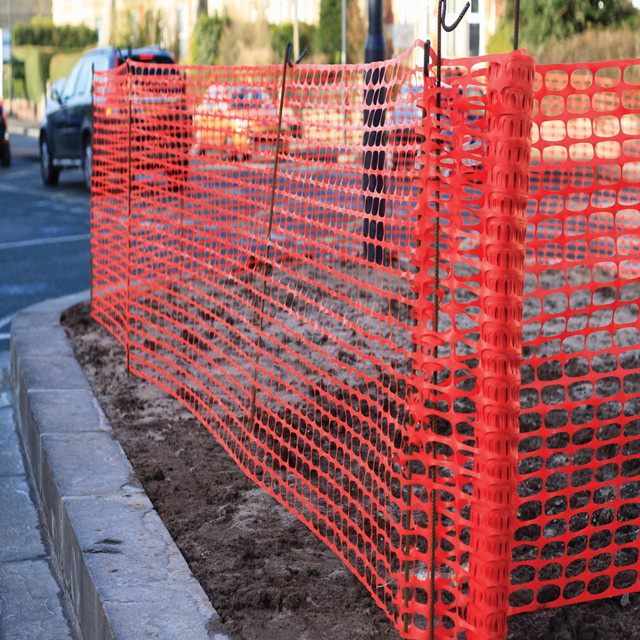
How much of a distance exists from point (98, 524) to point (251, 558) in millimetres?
596

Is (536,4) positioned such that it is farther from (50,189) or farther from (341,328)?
(341,328)

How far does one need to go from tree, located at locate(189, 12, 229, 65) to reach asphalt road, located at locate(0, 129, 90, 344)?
81.5ft

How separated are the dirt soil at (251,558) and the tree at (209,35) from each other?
4028 centimetres

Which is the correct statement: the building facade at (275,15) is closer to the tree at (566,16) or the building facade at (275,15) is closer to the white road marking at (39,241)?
the tree at (566,16)

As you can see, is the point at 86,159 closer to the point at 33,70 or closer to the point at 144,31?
the point at 144,31

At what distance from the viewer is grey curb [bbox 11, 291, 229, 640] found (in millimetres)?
3074

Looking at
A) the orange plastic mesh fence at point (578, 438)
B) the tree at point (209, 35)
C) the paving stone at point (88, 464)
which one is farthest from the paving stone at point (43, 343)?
the tree at point (209, 35)

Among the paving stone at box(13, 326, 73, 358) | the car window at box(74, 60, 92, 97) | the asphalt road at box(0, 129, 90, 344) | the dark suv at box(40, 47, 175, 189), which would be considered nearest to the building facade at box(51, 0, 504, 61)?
the dark suv at box(40, 47, 175, 189)

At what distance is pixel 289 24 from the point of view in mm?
43406

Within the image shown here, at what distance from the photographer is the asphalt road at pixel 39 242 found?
9.14 metres

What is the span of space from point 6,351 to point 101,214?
119 cm

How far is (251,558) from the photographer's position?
11.4 feet

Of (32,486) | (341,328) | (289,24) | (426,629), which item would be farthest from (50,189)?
(289,24)

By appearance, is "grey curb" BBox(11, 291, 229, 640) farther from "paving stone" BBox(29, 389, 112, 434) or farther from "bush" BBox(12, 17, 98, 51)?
"bush" BBox(12, 17, 98, 51)
